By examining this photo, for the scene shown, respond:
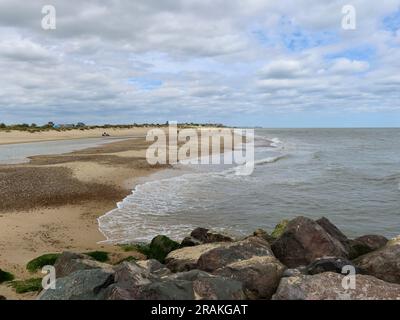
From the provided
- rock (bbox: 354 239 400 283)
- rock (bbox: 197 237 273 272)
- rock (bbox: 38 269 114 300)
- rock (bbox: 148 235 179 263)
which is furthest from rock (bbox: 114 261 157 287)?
rock (bbox: 354 239 400 283)

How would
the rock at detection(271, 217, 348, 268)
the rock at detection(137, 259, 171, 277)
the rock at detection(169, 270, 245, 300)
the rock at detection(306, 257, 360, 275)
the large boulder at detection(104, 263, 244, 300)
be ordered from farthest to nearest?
the rock at detection(271, 217, 348, 268) < the rock at detection(137, 259, 171, 277) < the rock at detection(306, 257, 360, 275) < the rock at detection(169, 270, 245, 300) < the large boulder at detection(104, 263, 244, 300)

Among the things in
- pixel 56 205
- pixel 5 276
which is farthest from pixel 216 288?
pixel 56 205

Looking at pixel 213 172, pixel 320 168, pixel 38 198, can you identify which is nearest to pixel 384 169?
pixel 320 168

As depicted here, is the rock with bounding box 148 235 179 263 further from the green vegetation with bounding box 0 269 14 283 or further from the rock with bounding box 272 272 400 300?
the rock with bounding box 272 272 400 300

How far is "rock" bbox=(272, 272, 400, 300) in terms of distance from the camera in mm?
6570

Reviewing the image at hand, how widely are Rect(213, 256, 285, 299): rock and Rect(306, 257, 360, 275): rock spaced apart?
57 cm

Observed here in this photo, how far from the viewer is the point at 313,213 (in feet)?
55.5

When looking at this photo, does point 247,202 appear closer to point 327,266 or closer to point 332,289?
point 327,266

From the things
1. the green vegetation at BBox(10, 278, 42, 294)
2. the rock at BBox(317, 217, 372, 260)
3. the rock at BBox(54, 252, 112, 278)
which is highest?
the rock at BBox(54, 252, 112, 278)

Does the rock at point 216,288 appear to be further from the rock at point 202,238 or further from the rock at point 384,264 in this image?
the rock at point 202,238

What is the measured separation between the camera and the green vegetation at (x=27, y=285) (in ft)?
27.3

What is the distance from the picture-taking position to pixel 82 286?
689cm

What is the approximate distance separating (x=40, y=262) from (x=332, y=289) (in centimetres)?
683

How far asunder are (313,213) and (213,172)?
39.6ft
